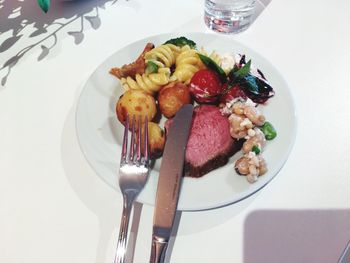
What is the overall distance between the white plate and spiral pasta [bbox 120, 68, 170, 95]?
62 millimetres

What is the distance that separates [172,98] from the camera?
2.77ft

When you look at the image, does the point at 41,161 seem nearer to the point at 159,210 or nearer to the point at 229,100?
the point at 159,210

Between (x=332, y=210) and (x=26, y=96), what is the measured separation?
2.73 ft

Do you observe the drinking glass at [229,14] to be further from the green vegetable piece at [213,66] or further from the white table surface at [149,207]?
the green vegetable piece at [213,66]

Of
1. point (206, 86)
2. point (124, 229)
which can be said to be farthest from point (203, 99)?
point (124, 229)

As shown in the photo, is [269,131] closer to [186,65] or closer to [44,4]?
[186,65]

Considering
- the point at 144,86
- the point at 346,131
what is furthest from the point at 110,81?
the point at 346,131

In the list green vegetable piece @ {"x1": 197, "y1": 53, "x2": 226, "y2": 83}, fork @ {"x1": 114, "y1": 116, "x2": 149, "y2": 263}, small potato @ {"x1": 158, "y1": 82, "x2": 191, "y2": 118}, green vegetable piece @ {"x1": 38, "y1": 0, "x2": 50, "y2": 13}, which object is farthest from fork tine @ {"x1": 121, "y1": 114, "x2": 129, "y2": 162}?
green vegetable piece @ {"x1": 38, "y1": 0, "x2": 50, "y2": 13}

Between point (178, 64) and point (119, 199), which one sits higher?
point (178, 64)

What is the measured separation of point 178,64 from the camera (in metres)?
0.92

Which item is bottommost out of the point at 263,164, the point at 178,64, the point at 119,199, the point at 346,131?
the point at 119,199

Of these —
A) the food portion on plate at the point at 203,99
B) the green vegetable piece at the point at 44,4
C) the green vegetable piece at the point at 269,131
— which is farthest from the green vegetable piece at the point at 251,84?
the green vegetable piece at the point at 44,4

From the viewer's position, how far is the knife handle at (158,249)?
2.01ft

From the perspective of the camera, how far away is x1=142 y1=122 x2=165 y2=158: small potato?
30.7 inches
